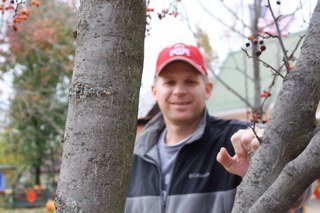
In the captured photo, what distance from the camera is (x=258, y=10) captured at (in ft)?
13.1

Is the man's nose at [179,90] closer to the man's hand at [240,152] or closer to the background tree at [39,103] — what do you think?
the man's hand at [240,152]

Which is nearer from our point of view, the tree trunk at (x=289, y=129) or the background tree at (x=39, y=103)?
the tree trunk at (x=289, y=129)

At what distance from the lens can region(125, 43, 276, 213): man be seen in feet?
6.69

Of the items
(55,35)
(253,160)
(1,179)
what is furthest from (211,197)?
(1,179)

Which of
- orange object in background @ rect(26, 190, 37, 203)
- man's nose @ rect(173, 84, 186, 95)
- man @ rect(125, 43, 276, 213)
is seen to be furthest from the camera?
orange object in background @ rect(26, 190, 37, 203)

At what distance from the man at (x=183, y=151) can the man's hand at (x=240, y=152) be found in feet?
1.84

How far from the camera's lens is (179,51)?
235cm

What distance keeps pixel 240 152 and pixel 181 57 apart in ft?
3.18

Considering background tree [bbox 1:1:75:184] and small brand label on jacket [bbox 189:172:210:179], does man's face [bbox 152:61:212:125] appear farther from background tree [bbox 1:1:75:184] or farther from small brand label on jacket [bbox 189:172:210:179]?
background tree [bbox 1:1:75:184]

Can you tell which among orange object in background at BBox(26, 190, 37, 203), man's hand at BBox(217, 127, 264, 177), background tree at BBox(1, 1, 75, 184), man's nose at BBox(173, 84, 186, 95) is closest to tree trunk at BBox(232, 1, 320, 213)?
man's hand at BBox(217, 127, 264, 177)

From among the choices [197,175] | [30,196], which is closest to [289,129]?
[197,175]

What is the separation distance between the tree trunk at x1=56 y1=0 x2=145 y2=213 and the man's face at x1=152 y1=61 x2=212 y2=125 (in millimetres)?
1159

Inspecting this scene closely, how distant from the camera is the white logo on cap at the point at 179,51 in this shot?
2.33 metres

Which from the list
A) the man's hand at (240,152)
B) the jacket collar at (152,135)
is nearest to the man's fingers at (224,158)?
the man's hand at (240,152)
